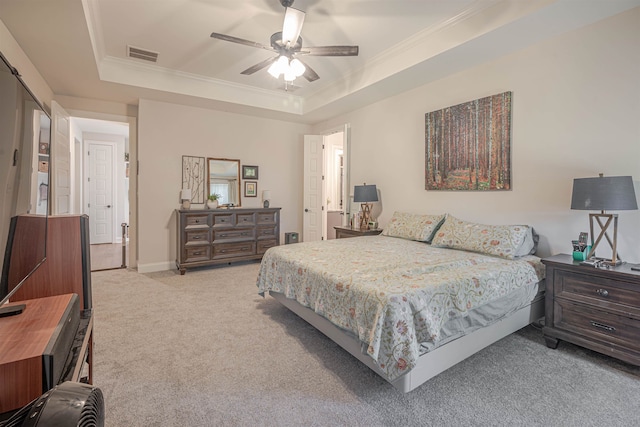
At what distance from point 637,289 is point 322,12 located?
324cm

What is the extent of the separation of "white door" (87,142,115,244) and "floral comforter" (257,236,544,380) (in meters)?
6.06

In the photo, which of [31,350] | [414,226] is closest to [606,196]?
[414,226]

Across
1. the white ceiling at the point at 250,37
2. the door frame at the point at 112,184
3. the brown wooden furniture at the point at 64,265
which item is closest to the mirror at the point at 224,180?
the white ceiling at the point at 250,37

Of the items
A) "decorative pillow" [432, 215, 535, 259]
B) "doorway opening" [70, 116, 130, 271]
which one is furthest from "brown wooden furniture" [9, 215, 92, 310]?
"doorway opening" [70, 116, 130, 271]

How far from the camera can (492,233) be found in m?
2.80

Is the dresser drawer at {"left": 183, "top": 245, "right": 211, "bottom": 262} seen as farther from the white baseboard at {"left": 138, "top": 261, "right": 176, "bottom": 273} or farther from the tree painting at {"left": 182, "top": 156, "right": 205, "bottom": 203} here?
the tree painting at {"left": 182, "top": 156, "right": 205, "bottom": 203}

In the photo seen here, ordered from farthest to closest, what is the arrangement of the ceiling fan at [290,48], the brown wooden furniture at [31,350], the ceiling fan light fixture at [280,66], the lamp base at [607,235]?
the ceiling fan light fixture at [280,66] < the ceiling fan at [290,48] < the lamp base at [607,235] < the brown wooden furniture at [31,350]

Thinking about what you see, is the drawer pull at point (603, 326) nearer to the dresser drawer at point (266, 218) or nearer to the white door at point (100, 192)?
the dresser drawer at point (266, 218)

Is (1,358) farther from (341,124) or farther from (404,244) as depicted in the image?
(341,124)

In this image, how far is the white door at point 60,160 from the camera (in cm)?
379

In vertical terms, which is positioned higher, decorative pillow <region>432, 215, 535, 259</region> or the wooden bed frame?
decorative pillow <region>432, 215, 535, 259</region>

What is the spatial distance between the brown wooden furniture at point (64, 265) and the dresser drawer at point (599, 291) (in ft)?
11.1

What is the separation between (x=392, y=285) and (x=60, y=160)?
4663mm

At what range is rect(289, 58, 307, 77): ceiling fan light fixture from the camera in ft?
9.47
